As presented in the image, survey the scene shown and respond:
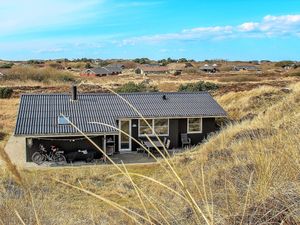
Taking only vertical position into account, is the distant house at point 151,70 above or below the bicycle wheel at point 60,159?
above

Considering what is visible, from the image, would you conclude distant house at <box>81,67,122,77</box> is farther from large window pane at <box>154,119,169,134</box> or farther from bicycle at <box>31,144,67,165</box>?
bicycle at <box>31,144,67,165</box>

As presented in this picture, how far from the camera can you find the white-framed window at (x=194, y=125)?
22047 mm

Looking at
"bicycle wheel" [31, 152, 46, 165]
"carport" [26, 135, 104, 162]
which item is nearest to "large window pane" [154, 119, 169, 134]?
"carport" [26, 135, 104, 162]

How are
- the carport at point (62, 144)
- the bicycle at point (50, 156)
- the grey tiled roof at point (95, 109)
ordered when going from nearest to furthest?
the bicycle at point (50, 156)
the carport at point (62, 144)
the grey tiled roof at point (95, 109)

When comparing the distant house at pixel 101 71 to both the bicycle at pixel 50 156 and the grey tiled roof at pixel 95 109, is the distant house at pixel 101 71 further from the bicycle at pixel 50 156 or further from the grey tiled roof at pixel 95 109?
the bicycle at pixel 50 156

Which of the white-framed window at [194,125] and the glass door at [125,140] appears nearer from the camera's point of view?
the glass door at [125,140]

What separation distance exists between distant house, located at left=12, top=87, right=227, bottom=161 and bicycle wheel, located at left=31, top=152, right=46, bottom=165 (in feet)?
0.97

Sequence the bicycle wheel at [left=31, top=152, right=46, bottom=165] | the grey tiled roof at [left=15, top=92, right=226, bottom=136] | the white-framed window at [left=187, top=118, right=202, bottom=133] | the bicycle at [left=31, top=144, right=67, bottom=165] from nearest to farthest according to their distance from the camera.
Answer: the bicycle wheel at [left=31, top=152, right=46, bottom=165] → the bicycle at [left=31, top=144, right=67, bottom=165] → the grey tiled roof at [left=15, top=92, right=226, bottom=136] → the white-framed window at [left=187, top=118, right=202, bottom=133]

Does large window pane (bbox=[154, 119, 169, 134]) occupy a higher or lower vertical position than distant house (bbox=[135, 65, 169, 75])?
lower

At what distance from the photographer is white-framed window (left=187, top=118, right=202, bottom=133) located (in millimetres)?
22047

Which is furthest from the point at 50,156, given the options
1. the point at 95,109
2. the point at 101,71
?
the point at 101,71

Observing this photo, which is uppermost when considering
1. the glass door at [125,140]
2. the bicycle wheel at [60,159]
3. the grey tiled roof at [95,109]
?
the grey tiled roof at [95,109]

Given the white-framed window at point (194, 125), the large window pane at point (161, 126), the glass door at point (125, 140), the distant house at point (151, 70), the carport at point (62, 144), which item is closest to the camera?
the carport at point (62, 144)

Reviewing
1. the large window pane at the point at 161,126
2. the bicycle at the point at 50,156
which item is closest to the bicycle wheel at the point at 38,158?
the bicycle at the point at 50,156
